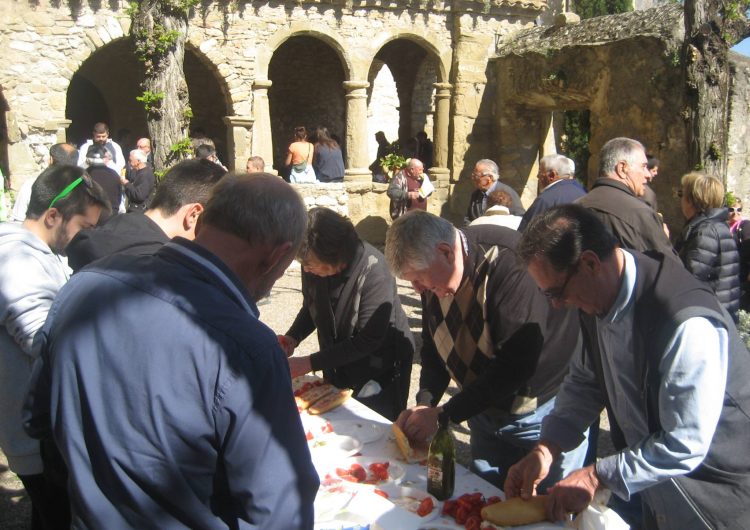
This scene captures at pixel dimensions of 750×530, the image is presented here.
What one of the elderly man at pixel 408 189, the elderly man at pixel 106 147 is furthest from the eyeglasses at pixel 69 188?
the elderly man at pixel 408 189

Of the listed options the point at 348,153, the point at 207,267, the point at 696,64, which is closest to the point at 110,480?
the point at 207,267

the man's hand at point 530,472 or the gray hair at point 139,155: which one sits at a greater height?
the gray hair at point 139,155

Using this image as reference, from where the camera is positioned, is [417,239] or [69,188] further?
[69,188]

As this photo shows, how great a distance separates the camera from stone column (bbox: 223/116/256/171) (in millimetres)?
10156


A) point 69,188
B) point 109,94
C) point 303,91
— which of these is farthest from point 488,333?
point 303,91

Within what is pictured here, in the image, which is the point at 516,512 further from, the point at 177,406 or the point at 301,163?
the point at 301,163

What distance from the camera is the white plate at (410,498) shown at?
203cm

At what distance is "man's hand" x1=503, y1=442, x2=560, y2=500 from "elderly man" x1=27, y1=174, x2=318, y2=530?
3.28 feet

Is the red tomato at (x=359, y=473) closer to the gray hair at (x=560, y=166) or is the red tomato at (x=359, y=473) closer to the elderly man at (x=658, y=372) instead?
the elderly man at (x=658, y=372)

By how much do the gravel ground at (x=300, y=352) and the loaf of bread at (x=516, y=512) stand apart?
1995 mm

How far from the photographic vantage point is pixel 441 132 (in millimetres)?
11672

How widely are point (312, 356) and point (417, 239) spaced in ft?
3.14

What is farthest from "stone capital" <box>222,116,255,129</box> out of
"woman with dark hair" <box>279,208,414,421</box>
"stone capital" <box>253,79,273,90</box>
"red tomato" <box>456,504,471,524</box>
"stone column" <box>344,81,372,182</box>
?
"red tomato" <box>456,504,471,524</box>

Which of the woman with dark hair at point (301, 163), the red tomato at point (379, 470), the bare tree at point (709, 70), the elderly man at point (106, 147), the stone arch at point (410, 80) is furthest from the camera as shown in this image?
the stone arch at point (410, 80)
